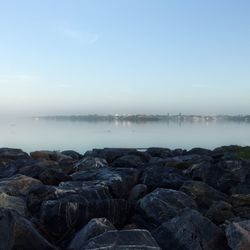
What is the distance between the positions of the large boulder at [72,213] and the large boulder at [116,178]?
1977 millimetres

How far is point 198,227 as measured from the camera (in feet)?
24.4

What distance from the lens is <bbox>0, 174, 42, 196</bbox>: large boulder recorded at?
441 inches

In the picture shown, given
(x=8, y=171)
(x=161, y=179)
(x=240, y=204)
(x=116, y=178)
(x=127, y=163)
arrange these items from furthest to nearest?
(x=127, y=163) < (x=8, y=171) < (x=161, y=179) < (x=116, y=178) < (x=240, y=204)

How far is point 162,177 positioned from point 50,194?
396 cm

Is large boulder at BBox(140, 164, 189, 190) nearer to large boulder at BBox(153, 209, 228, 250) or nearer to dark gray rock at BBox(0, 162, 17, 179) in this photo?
large boulder at BBox(153, 209, 228, 250)

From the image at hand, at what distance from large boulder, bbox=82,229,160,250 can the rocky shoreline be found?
0.02 metres

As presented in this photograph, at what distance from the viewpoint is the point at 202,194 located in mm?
11320

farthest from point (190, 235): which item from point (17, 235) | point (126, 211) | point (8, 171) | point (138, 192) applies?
point (8, 171)

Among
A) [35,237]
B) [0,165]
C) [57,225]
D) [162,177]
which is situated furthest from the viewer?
[0,165]

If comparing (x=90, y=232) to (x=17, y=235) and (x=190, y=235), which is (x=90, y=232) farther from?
(x=190, y=235)

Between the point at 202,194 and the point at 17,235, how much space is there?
5.97 metres

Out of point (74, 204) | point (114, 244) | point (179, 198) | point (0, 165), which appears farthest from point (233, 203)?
point (0, 165)

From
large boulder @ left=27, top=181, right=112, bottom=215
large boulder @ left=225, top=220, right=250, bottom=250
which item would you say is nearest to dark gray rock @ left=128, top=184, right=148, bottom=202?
large boulder @ left=27, top=181, right=112, bottom=215

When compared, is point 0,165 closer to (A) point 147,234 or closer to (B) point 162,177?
(B) point 162,177
